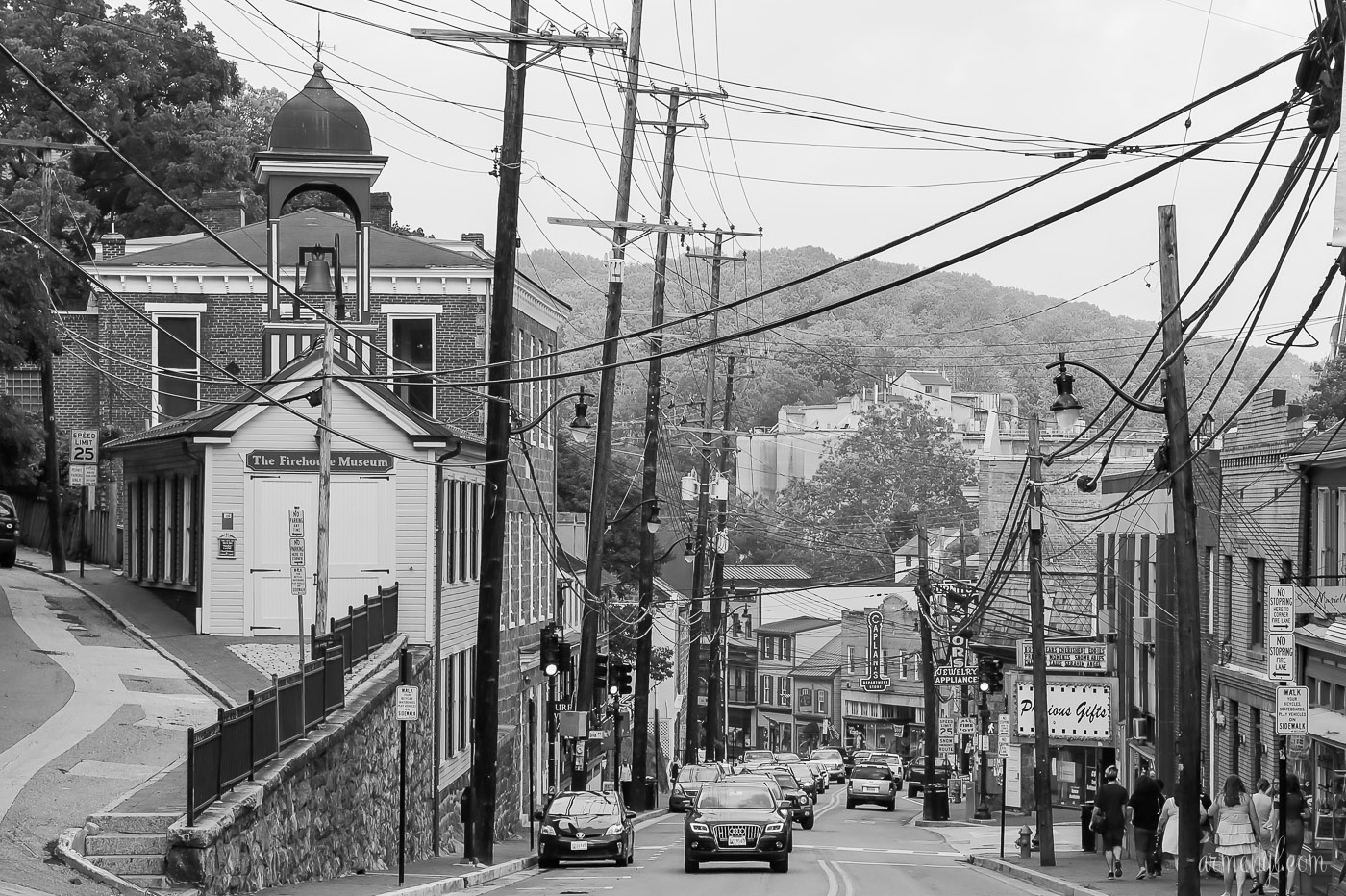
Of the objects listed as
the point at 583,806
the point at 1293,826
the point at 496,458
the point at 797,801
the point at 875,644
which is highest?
the point at 496,458

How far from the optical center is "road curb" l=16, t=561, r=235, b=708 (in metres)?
26.4

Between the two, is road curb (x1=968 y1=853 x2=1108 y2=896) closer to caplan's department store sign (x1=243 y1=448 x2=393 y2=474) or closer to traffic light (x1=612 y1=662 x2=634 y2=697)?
traffic light (x1=612 y1=662 x2=634 y2=697)

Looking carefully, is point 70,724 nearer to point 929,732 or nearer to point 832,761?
point 929,732

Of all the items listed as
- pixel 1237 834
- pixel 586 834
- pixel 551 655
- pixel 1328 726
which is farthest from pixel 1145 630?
pixel 1237 834

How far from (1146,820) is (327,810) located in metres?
13.2

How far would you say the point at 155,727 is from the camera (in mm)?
22953

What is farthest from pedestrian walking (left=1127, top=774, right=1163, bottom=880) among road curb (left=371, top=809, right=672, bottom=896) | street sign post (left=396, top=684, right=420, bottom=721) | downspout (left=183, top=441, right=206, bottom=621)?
downspout (left=183, top=441, right=206, bottom=621)

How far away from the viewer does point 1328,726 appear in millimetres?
23516

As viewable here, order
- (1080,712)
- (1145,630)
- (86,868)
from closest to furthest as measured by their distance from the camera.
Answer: (86,868) → (1080,712) → (1145,630)

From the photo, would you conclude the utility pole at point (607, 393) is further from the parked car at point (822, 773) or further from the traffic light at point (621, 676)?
the parked car at point (822, 773)

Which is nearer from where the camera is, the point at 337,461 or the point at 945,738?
the point at 337,461

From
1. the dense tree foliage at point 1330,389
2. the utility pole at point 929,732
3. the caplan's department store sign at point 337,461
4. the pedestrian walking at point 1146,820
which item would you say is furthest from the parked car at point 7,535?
the dense tree foliage at point 1330,389

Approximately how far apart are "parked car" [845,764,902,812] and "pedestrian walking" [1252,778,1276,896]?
131ft

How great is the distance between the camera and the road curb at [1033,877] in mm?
25141
